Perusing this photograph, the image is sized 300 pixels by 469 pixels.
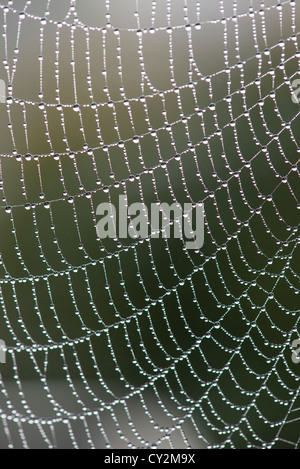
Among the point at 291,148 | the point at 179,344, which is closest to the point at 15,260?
the point at 179,344

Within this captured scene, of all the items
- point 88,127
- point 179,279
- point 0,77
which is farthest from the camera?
point 88,127

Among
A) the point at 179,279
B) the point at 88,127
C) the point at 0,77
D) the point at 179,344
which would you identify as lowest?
the point at 179,344

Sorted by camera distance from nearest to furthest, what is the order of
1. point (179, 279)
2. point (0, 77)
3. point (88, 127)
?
point (0, 77)
point (179, 279)
point (88, 127)

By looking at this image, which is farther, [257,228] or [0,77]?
[257,228]

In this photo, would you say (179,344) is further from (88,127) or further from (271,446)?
(88,127)

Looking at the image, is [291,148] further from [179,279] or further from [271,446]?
[271,446]

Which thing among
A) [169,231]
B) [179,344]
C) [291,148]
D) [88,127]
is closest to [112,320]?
[179,344]

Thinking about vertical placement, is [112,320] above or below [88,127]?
below
